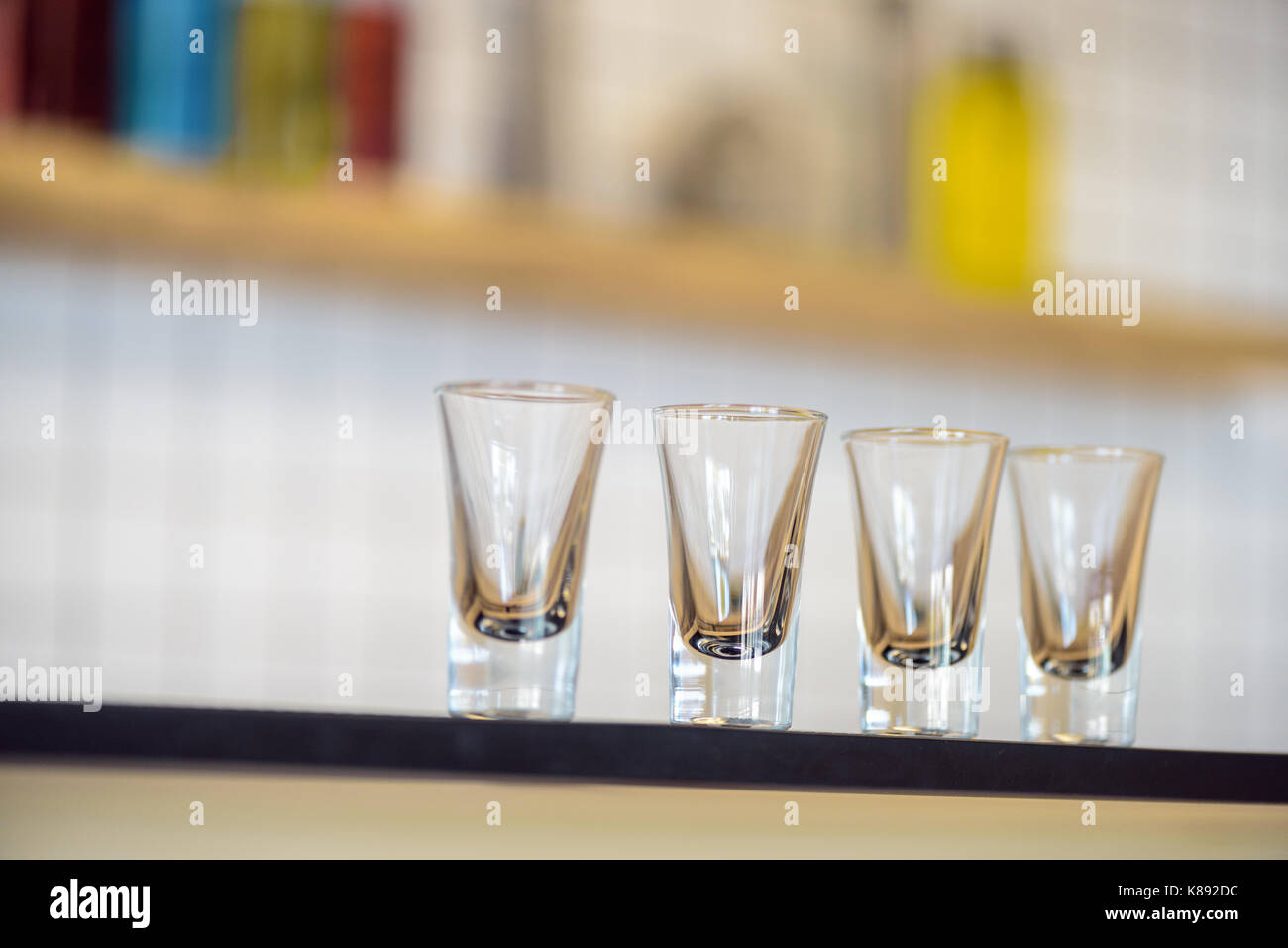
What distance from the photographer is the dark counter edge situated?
1.82 ft

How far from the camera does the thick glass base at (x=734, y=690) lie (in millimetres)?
652

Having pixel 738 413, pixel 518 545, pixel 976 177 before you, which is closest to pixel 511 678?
pixel 518 545

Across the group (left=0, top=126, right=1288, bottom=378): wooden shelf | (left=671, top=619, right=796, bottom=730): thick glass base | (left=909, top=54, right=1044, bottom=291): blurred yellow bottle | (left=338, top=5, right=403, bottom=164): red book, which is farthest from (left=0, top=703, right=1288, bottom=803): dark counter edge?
(left=909, top=54, right=1044, bottom=291): blurred yellow bottle

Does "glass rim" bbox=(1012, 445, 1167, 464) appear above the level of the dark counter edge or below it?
above

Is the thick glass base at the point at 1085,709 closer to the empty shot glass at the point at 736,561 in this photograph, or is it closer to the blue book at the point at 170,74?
the empty shot glass at the point at 736,561

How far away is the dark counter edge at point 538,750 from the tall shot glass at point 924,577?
8 cm

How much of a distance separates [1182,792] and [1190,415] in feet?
6.39

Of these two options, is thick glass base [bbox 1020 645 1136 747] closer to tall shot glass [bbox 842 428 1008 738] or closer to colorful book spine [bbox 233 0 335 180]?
tall shot glass [bbox 842 428 1008 738]

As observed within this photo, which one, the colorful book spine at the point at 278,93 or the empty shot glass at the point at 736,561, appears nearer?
the empty shot glass at the point at 736,561

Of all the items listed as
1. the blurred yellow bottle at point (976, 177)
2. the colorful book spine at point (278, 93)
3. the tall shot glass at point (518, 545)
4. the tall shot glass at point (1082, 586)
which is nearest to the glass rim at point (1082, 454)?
the tall shot glass at point (1082, 586)

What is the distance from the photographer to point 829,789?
587 mm

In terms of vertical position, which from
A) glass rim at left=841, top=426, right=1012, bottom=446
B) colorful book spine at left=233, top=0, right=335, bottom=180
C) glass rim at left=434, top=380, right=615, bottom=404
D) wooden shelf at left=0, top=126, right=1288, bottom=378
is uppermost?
colorful book spine at left=233, top=0, right=335, bottom=180

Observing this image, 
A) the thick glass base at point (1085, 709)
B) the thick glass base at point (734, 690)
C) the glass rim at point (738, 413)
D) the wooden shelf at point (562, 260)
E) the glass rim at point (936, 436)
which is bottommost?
the thick glass base at point (1085, 709)
